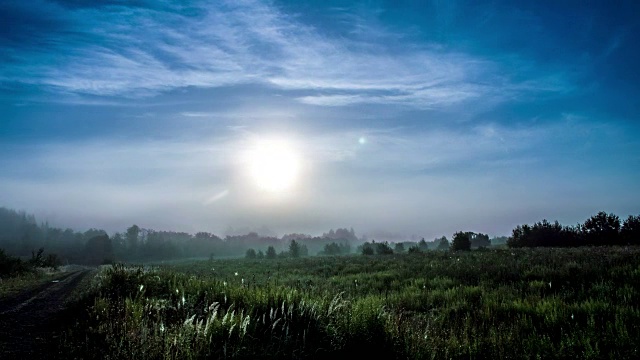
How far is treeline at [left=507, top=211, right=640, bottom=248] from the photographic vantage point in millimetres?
35219

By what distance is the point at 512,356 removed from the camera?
20.0 ft

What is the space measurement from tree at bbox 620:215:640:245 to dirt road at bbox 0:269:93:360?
1635 inches

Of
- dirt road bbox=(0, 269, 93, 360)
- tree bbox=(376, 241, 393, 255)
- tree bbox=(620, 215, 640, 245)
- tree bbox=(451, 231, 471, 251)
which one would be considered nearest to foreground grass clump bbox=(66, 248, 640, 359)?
dirt road bbox=(0, 269, 93, 360)

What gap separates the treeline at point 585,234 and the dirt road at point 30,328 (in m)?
39.7

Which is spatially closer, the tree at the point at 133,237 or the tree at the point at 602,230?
the tree at the point at 602,230

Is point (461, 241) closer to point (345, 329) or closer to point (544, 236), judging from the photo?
point (544, 236)

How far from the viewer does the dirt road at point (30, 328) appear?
647cm

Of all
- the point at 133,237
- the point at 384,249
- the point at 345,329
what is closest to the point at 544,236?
the point at 384,249

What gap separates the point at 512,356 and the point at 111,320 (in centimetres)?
723

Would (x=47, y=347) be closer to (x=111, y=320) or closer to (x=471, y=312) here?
(x=111, y=320)

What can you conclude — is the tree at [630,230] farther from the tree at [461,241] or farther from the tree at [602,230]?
the tree at [461,241]

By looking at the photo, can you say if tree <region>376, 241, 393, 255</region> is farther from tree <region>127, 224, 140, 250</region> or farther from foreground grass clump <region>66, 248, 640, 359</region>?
tree <region>127, 224, 140, 250</region>

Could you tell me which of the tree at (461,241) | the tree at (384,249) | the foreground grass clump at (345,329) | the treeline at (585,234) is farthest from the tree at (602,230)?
the foreground grass clump at (345,329)

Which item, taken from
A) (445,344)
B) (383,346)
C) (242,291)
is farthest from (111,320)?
(445,344)
